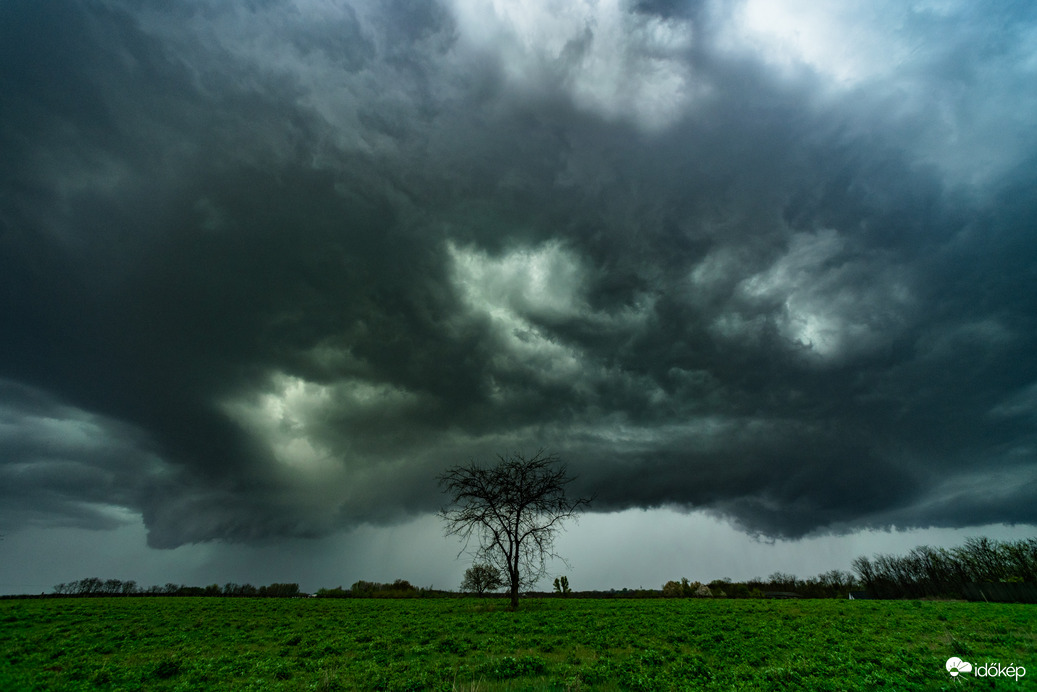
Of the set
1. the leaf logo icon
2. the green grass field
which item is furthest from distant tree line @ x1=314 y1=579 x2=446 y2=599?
the leaf logo icon

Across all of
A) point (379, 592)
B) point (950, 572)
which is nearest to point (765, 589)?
point (950, 572)

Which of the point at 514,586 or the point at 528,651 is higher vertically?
the point at 514,586

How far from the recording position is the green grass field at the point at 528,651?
1423 centimetres

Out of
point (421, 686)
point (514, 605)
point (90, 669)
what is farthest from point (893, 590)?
point (90, 669)

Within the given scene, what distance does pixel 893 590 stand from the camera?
8612 cm

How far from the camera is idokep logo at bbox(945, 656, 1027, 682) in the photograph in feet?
47.9

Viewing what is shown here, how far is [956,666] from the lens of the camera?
15.5 meters

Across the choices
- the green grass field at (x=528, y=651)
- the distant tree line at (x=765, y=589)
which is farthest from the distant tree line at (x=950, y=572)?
the green grass field at (x=528, y=651)

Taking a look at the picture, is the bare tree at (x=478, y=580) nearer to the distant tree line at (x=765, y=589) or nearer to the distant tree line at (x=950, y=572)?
the distant tree line at (x=765, y=589)

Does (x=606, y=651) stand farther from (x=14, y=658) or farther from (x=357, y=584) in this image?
(x=357, y=584)

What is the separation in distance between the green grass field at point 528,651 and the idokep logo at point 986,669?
0.37m

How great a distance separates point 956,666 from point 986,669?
2.60 feet

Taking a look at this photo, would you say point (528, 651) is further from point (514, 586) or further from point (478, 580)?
point (478, 580)

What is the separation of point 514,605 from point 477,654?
1930 centimetres
